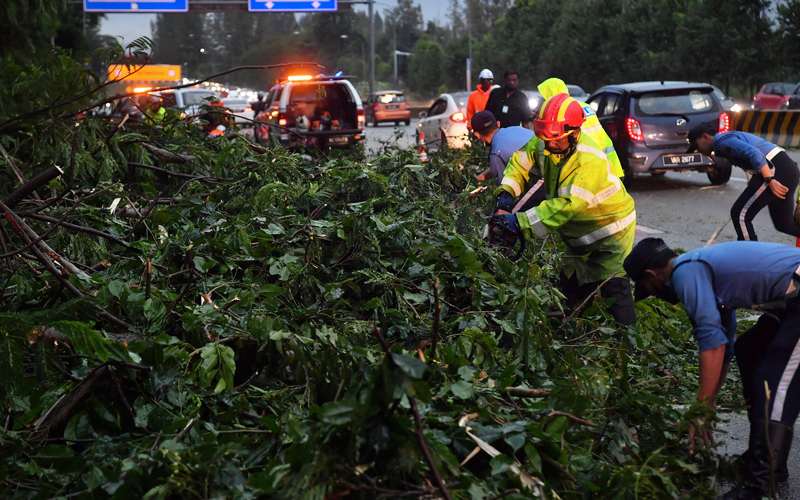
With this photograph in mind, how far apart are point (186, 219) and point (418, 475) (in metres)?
2.93

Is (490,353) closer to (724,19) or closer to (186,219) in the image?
(186,219)

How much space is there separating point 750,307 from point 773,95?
23.9 m

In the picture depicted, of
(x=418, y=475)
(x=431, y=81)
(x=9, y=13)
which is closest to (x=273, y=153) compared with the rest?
(x=418, y=475)

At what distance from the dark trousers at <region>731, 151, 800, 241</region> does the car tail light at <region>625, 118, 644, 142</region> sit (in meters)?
5.24

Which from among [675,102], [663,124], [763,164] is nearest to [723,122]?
[675,102]

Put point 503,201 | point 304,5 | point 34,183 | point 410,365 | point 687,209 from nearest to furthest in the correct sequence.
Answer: point 410,365, point 34,183, point 503,201, point 687,209, point 304,5

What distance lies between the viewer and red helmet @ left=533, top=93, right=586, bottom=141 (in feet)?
13.5

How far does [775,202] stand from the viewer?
20.9ft

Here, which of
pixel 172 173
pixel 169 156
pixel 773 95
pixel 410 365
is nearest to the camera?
pixel 410 365

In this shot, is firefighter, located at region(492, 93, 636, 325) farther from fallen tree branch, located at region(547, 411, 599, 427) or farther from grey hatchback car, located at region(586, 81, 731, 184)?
grey hatchback car, located at region(586, 81, 731, 184)

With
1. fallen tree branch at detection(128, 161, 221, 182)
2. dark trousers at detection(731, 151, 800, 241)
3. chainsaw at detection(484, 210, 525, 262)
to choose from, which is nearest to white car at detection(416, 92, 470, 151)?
dark trousers at detection(731, 151, 800, 241)

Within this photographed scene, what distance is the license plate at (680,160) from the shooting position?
11.6 metres

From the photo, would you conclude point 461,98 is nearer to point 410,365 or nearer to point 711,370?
point 711,370

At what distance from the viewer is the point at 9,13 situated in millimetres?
8719
